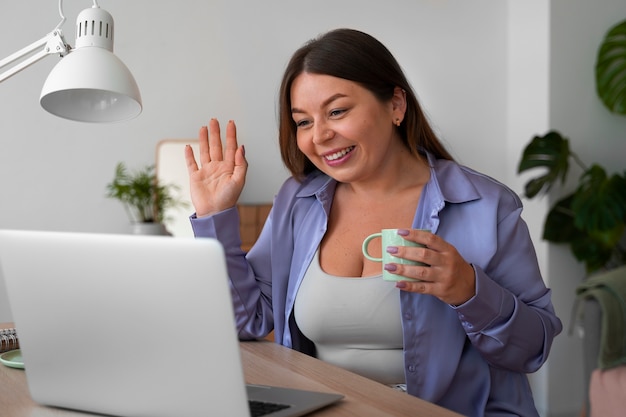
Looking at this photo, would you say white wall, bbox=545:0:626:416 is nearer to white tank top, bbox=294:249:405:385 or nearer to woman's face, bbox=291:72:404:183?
woman's face, bbox=291:72:404:183

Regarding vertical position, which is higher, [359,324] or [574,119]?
[574,119]

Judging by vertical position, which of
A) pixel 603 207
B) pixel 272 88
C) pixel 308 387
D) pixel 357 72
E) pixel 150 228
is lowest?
pixel 603 207

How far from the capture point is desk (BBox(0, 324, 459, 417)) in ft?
3.30

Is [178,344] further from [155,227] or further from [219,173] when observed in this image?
[155,227]

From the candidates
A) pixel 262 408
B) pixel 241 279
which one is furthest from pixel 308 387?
pixel 241 279

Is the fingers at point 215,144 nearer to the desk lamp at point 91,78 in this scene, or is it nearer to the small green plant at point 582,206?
the desk lamp at point 91,78

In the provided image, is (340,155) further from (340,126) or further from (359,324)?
(359,324)

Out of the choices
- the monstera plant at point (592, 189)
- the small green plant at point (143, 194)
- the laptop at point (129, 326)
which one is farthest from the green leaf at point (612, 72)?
the laptop at point (129, 326)

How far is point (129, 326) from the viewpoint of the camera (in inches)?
35.9

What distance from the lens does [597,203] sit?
3.63m

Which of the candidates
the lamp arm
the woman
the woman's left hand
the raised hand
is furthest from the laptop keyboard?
the lamp arm

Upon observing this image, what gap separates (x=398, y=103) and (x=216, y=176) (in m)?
0.45

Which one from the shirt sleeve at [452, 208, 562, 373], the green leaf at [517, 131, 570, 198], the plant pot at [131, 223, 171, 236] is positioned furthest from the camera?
the green leaf at [517, 131, 570, 198]

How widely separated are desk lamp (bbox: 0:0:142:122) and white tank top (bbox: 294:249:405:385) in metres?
0.54
